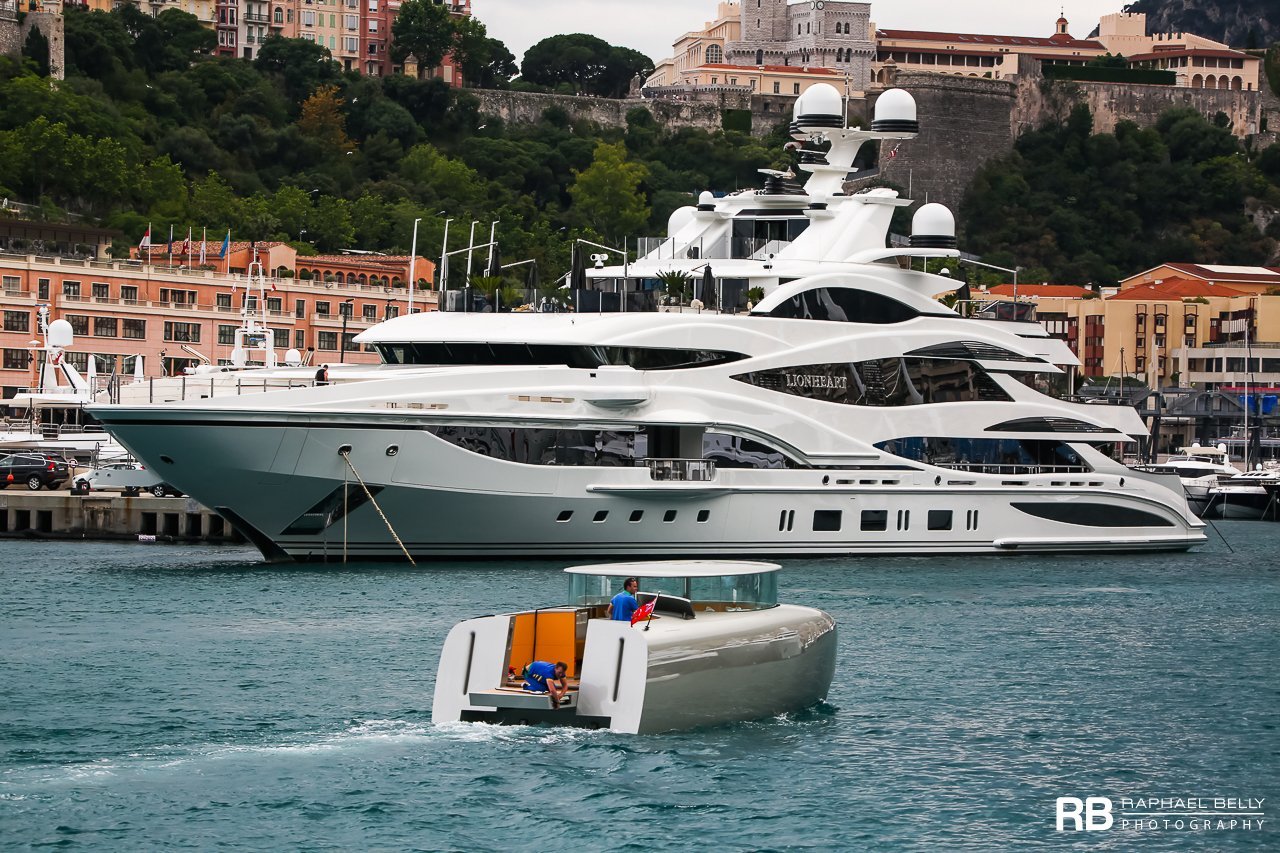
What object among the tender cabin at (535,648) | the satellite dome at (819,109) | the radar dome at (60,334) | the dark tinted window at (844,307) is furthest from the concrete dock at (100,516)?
the tender cabin at (535,648)

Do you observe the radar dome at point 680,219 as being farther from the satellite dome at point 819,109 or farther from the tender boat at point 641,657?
the tender boat at point 641,657

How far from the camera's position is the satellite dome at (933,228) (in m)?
46.2

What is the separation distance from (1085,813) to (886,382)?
948 inches

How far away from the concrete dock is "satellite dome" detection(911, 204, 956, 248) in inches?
752

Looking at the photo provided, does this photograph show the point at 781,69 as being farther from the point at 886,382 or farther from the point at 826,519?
the point at 826,519

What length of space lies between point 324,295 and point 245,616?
60.0 metres

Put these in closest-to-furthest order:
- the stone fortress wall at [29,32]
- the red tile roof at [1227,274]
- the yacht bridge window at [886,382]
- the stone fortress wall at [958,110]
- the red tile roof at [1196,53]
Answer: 1. the yacht bridge window at [886,382]
2. the stone fortress wall at [29,32]
3. the red tile roof at [1227,274]
4. the stone fortress wall at [958,110]
5. the red tile roof at [1196,53]

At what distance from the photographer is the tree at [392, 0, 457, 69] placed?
5812 inches

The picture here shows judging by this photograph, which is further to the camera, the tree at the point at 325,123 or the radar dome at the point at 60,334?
the tree at the point at 325,123

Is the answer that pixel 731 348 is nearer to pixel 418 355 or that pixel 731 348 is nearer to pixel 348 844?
pixel 418 355

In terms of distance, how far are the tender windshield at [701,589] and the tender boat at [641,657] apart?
1 cm

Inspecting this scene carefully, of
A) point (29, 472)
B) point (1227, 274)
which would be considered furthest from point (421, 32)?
point (29, 472)

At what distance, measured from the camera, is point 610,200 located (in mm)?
126188

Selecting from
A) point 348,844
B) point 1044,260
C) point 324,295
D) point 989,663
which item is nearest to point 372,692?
point 348,844
